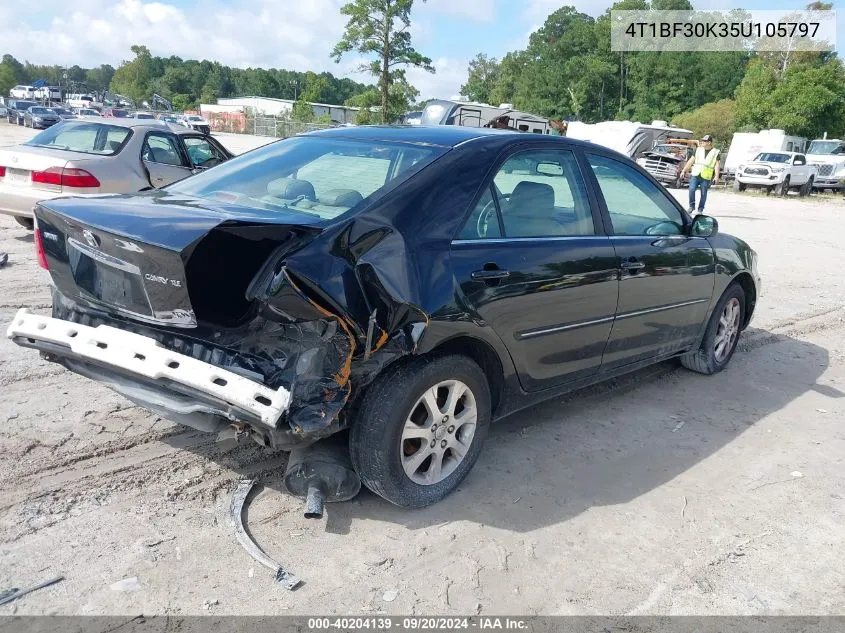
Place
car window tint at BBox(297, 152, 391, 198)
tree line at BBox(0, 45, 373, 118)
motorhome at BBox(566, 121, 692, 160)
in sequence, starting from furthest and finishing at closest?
tree line at BBox(0, 45, 373, 118) < motorhome at BBox(566, 121, 692, 160) < car window tint at BBox(297, 152, 391, 198)

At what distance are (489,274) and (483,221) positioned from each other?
283 millimetres

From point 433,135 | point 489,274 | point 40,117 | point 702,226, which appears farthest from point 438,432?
point 40,117

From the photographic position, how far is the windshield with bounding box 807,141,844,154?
34406mm

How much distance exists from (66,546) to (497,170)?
8.53ft

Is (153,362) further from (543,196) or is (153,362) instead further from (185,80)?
(185,80)

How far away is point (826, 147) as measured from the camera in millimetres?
34594

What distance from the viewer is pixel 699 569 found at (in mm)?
3084

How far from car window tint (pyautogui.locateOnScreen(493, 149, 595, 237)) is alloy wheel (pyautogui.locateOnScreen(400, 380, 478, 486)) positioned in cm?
88

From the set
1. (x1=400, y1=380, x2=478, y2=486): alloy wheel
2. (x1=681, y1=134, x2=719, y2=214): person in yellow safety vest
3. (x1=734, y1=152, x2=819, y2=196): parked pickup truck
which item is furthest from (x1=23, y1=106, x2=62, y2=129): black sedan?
(x1=400, y1=380, x2=478, y2=486): alloy wheel

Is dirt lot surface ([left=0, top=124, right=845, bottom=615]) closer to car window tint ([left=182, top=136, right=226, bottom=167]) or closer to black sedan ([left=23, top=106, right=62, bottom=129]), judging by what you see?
car window tint ([left=182, top=136, right=226, bottom=167])

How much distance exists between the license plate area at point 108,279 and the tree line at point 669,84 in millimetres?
46303

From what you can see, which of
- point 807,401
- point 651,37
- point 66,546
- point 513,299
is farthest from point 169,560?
point 651,37

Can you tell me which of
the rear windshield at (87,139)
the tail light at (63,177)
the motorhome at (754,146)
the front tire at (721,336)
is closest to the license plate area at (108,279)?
the front tire at (721,336)

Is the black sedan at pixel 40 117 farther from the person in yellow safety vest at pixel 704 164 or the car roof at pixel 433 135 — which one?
the car roof at pixel 433 135
